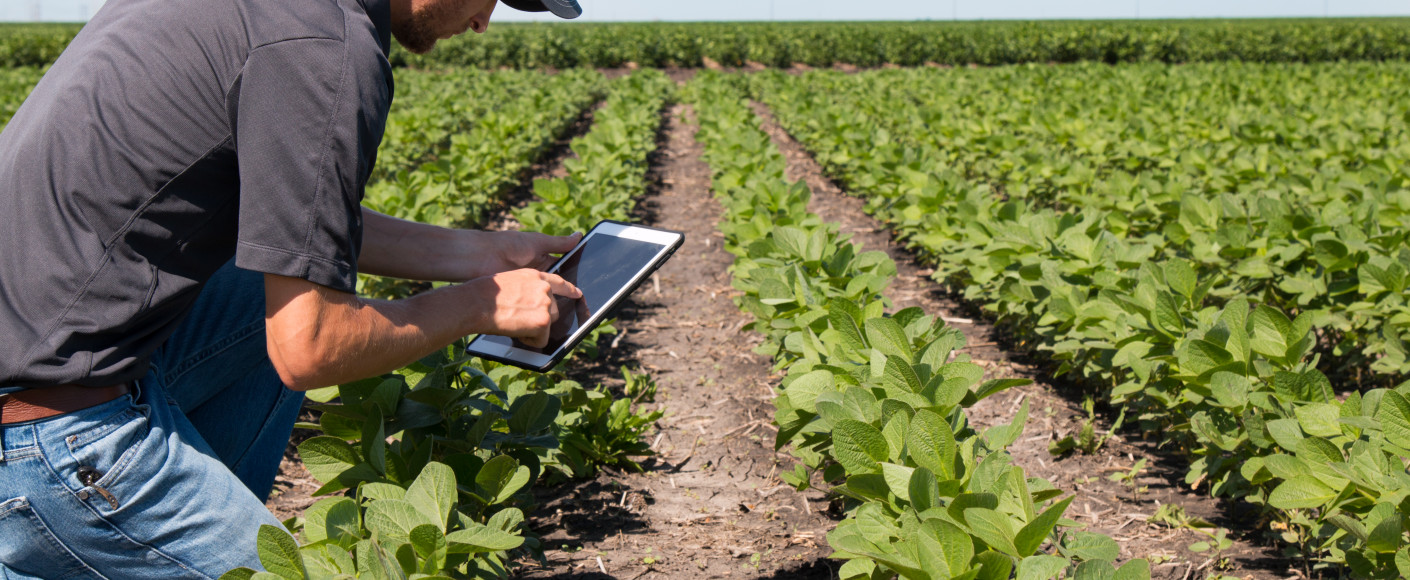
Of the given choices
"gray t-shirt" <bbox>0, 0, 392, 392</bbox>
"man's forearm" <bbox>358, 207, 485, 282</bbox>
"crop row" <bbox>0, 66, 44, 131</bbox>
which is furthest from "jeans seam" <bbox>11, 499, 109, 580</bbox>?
"crop row" <bbox>0, 66, 44, 131</bbox>

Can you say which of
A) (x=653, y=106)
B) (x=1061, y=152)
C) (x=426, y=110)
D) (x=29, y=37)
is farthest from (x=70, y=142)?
(x=29, y=37)

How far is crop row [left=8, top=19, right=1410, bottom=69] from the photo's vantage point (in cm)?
2958

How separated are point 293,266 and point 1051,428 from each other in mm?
2994

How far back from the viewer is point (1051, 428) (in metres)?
3.60

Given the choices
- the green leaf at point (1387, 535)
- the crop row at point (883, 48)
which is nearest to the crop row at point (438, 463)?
the green leaf at point (1387, 535)

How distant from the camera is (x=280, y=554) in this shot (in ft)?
5.00

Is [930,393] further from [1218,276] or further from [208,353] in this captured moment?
[1218,276]

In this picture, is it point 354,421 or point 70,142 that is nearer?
point 70,142

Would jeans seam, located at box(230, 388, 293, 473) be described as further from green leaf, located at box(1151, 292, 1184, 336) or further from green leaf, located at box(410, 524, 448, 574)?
green leaf, located at box(1151, 292, 1184, 336)

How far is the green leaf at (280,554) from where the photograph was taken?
1512 mm

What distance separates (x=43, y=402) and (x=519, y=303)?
2.57 feet

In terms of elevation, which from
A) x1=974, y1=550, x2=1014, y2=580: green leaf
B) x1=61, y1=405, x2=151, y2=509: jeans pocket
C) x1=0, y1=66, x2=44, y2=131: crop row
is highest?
x1=61, y1=405, x2=151, y2=509: jeans pocket

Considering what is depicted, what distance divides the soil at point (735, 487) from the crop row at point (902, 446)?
0.30m

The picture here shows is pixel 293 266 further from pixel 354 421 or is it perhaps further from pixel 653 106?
pixel 653 106
